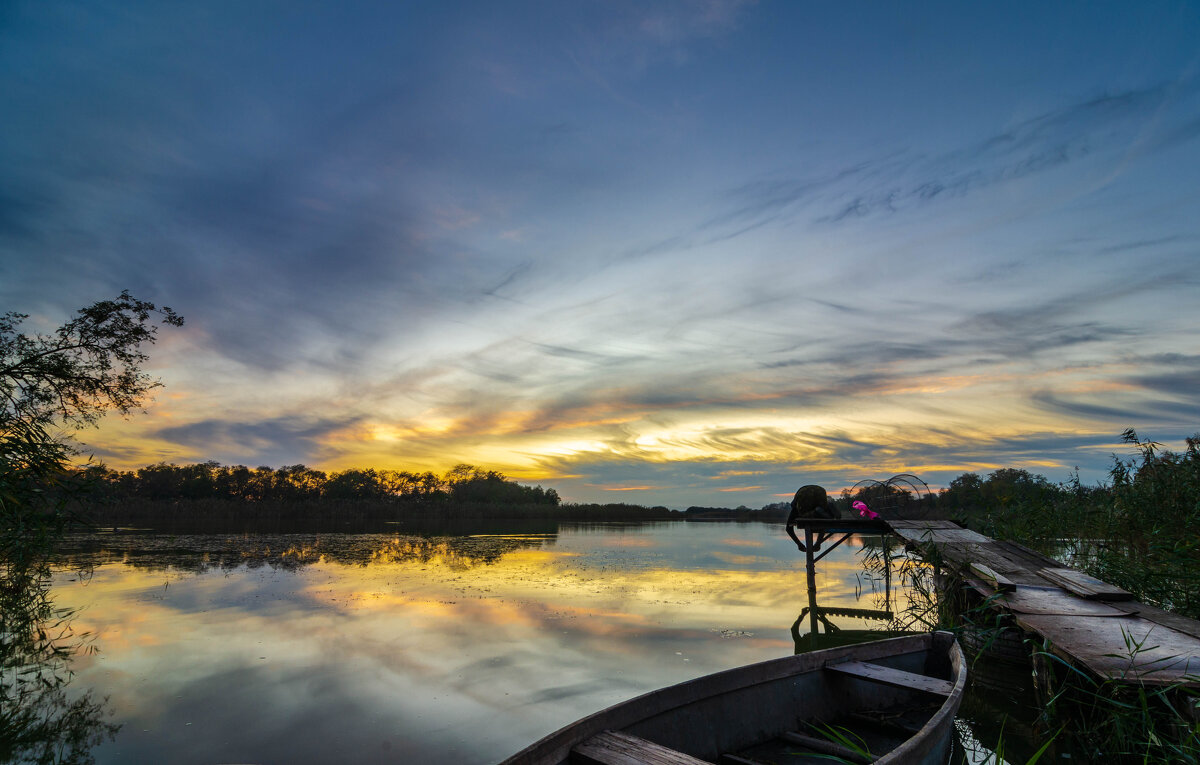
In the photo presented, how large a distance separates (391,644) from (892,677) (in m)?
6.23

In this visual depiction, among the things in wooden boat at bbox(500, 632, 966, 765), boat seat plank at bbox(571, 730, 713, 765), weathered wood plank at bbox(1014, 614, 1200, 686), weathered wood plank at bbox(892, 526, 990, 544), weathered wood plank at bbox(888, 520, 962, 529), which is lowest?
wooden boat at bbox(500, 632, 966, 765)

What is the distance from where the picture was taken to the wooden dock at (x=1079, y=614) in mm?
4188

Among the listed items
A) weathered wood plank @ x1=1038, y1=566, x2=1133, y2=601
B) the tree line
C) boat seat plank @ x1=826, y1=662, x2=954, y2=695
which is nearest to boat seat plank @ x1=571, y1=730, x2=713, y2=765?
boat seat plank @ x1=826, y1=662, x2=954, y2=695

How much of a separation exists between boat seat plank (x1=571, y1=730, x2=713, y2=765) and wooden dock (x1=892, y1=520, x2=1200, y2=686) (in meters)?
3.35

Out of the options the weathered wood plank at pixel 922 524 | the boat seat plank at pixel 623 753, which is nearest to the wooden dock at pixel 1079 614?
the weathered wood plank at pixel 922 524

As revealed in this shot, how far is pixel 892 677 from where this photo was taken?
15.4 ft

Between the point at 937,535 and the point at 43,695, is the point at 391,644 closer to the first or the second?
the point at 43,695

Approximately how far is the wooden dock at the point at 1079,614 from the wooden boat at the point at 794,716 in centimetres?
89

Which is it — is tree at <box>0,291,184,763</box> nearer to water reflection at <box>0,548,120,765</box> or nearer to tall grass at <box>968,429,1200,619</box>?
water reflection at <box>0,548,120,765</box>

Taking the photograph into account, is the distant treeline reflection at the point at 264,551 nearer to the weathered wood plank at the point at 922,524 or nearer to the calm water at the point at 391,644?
the calm water at the point at 391,644

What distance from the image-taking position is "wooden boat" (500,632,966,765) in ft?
9.52

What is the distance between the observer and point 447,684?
644cm

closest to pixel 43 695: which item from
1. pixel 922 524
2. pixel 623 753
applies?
pixel 623 753

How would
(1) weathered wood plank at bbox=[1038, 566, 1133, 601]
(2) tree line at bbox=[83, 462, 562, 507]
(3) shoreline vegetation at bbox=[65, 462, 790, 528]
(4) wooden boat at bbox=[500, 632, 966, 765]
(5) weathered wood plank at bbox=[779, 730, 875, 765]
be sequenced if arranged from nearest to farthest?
(4) wooden boat at bbox=[500, 632, 966, 765]
(5) weathered wood plank at bbox=[779, 730, 875, 765]
(1) weathered wood plank at bbox=[1038, 566, 1133, 601]
(3) shoreline vegetation at bbox=[65, 462, 790, 528]
(2) tree line at bbox=[83, 462, 562, 507]
